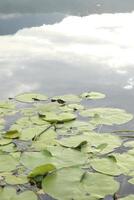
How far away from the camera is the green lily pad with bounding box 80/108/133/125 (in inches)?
103

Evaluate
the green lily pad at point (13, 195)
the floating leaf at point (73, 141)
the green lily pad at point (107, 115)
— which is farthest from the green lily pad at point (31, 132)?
the green lily pad at point (13, 195)

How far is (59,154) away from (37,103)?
94cm

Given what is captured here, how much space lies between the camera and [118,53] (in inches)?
185

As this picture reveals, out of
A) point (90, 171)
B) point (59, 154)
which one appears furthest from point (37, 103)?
point (90, 171)

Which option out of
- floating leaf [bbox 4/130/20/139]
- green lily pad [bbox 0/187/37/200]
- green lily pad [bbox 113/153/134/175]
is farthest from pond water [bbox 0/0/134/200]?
green lily pad [bbox 0/187/37/200]

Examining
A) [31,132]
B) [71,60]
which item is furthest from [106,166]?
[71,60]

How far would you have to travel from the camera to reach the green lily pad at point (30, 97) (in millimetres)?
3032

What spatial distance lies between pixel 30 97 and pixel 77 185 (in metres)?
1.39

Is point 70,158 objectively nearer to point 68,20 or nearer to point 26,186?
point 26,186

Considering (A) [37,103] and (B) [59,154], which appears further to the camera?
(A) [37,103]

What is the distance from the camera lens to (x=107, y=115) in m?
2.70

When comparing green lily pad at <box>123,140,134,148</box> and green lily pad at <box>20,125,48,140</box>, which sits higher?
green lily pad at <box>123,140,134,148</box>

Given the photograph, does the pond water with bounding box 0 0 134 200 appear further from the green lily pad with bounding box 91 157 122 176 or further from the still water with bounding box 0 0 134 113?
the green lily pad with bounding box 91 157 122 176

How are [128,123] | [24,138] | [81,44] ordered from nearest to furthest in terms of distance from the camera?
1. [24,138]
2. [128,123]
3. [81,44]
